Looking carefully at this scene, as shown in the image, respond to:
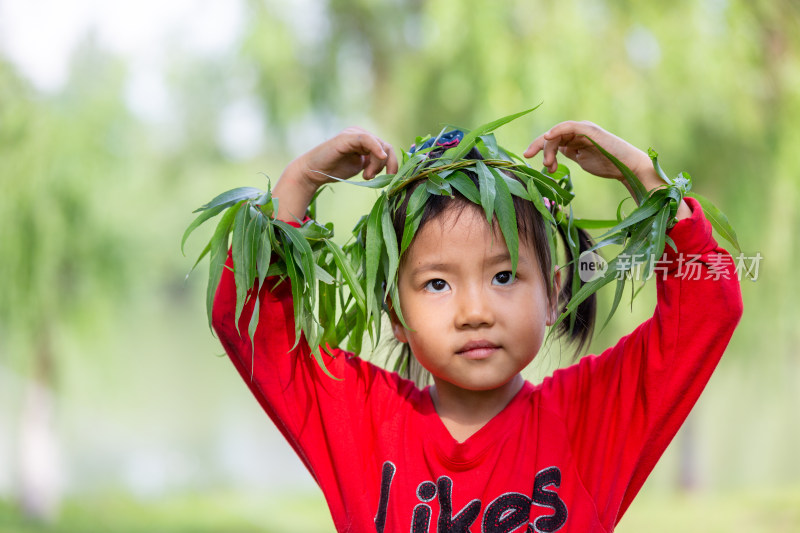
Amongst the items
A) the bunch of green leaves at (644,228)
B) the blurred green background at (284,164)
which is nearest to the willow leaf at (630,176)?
the bunch of green leaves at (644,228)

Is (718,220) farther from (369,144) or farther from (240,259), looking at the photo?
(240,259)

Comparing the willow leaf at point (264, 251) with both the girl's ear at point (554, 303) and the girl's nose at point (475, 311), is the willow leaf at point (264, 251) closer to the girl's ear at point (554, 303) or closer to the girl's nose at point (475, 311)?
the girl's nose at point (475, 311)

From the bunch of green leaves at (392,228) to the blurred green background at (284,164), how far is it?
2.19 m

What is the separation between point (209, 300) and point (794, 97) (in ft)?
10.8

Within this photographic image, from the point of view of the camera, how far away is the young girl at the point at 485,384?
92 cm

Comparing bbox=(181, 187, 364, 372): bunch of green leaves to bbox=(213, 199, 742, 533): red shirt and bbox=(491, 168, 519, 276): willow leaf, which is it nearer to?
bbox=(213, 199, 742, 533): red shirt

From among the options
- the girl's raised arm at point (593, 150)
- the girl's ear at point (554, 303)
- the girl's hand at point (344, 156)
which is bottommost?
the girl's ear at point (554, 303)

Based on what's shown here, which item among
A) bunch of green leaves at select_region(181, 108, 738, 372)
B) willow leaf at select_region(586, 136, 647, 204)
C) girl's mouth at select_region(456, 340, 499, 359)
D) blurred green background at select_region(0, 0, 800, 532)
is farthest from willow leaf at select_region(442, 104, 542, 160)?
blurred green background at select_region(0, 0, 800, 532)

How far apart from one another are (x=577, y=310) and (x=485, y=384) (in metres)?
0.22

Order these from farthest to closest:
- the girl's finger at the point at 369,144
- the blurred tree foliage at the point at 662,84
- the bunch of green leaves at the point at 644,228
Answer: the blurred tree foliage at the point at 662,84 → the girl's finger at the point at 369,144 → the bunch of green leaves at the point at 644,228

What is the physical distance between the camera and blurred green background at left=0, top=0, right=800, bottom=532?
11.3 feet

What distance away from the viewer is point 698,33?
3.43m

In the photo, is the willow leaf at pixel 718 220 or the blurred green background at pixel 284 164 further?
the blurred green background at pixel 284 164

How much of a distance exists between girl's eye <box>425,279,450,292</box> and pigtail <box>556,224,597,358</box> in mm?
198
